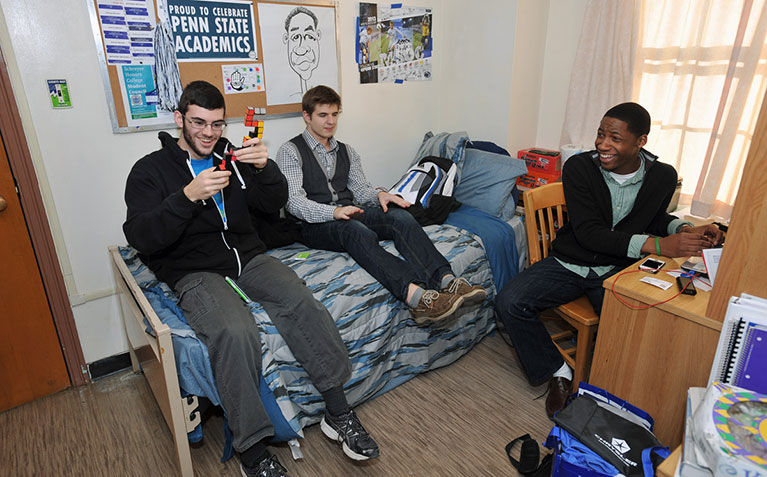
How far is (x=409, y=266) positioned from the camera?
218 centimetres

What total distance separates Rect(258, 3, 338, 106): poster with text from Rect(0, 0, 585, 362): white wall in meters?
0.11

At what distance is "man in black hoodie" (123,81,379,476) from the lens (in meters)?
1.62

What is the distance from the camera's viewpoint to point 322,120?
7.94 feet

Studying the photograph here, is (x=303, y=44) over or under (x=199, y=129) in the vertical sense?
over

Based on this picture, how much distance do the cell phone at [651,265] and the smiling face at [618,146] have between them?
453mm

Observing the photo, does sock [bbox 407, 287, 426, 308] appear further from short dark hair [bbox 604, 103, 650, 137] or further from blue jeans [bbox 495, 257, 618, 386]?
short dark hair [bbox 604, 103, 650, 137]

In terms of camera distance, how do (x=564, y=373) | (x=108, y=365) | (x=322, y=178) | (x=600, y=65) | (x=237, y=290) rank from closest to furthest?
1. (x=237, y=290)
2. (x=564, y=373)
3. (x=108, y=365)
4. (x=322, y=178)
5. (x=600, y=65)

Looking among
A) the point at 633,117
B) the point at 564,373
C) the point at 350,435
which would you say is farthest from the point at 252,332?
the point at 633,117

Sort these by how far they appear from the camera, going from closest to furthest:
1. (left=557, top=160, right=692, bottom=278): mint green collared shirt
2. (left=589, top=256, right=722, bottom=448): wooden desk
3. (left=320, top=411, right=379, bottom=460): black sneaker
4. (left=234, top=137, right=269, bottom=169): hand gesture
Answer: (left=589, top=256, right=722, bottom=448): wooden desk, (left=320, top=411, right=379, bottom=460): black sneaker, (left=234, top=137, right=269, bottom=169): hand gesture, (left=557, top=160, right=692, bottom=278): mint green collared shirt

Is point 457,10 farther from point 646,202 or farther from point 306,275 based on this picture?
point 306,275

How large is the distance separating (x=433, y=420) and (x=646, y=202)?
133cm

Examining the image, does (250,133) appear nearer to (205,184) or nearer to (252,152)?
(252,152)

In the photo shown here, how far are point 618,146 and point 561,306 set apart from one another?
731mm

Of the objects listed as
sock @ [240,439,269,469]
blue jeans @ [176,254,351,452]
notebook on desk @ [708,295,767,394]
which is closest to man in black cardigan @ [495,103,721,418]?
notebook on desk @ [708,295,767,394]
